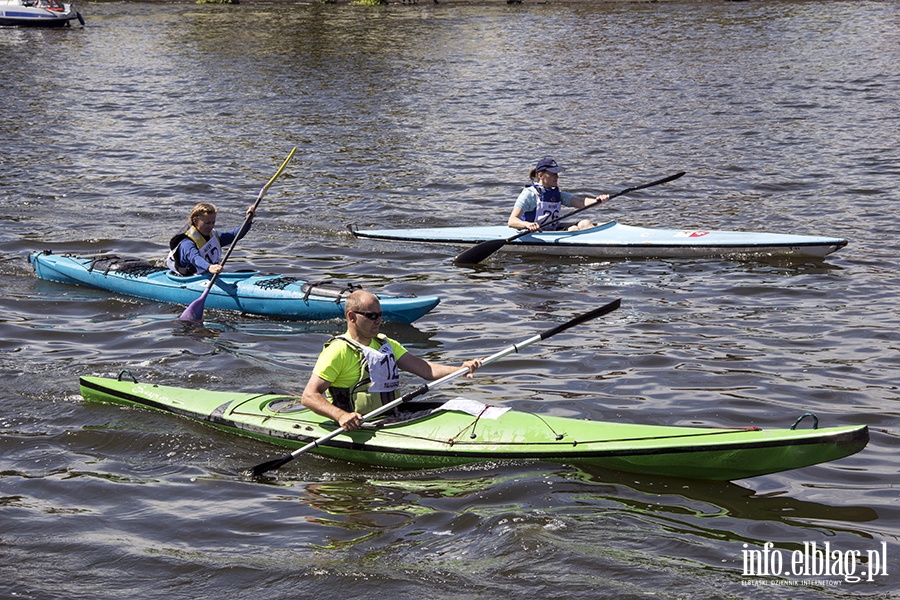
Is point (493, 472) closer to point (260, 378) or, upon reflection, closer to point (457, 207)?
point (260, 378)

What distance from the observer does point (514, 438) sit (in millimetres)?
6777

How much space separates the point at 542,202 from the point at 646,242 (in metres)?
1.35

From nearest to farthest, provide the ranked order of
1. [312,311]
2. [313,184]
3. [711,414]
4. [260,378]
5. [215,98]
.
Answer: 1. [711,414]
2. [260,378]
3. [312,311]
4. [313,184]
5. [215,98]

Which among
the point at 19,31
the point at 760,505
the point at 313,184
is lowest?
the point at 760,505

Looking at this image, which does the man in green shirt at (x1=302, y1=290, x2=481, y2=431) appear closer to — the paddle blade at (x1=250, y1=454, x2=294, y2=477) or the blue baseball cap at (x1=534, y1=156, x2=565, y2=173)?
the paddle blade at (x1=250, y1=454, x2=294, y2=477)

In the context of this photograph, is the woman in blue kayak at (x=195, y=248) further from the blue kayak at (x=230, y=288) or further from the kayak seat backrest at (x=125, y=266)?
the kayak seat backrest at (x=125, y=266)

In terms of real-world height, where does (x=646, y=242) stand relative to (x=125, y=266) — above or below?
below

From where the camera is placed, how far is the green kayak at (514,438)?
615cm

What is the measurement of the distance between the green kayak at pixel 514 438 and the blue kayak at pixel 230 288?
8.23 ft

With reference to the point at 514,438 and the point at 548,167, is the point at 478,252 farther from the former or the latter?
the point at 514,438

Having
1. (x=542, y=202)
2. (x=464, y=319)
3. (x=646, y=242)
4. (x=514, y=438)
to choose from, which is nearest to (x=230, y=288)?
(x=464, y=319)

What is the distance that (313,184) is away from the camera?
1692 cm

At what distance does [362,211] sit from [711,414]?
836 cm

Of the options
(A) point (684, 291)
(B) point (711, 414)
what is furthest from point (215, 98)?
(B) point (711, 414)
